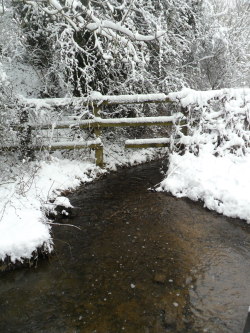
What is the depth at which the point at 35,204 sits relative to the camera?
179 inches

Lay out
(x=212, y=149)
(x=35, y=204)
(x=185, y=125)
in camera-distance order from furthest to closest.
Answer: (x=185, y=125) → (x=212, y=149) → (x=35, y=204)

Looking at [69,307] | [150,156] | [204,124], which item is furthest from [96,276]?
[150,156]

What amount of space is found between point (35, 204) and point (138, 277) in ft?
6.29

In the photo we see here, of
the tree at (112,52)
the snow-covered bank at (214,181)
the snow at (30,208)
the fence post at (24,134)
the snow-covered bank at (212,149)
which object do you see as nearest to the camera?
the snow at (30,208)

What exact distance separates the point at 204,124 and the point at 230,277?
329 cm

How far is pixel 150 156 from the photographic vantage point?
7.96m

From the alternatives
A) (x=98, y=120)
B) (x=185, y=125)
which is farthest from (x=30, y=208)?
(x=185, y=125)

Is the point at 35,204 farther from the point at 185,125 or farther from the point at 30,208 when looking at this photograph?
the point at 185,125

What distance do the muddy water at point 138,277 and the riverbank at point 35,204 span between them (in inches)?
8.7

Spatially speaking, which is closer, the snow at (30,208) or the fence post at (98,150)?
the snow at (30,208)

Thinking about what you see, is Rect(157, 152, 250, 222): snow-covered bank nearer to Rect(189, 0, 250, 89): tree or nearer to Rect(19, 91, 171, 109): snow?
Rect(19, 91, 171, 109): snow

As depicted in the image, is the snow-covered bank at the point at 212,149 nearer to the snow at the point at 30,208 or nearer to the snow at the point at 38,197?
the snow at the point at 38,197

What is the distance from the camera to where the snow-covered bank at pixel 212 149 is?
17.4 feet

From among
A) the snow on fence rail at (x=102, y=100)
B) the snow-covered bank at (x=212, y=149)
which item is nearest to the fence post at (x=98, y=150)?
the snow on fence rail at (x=102, y=100)
